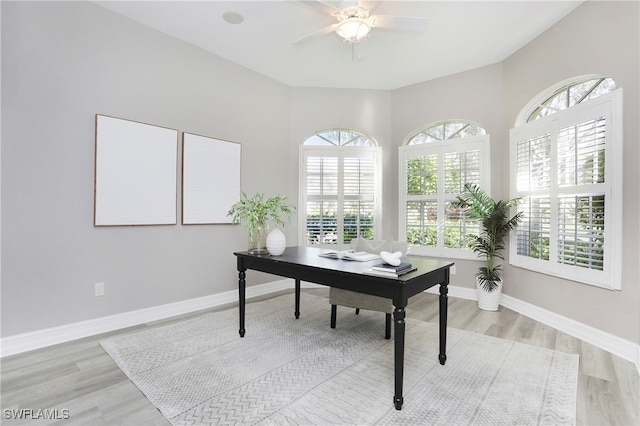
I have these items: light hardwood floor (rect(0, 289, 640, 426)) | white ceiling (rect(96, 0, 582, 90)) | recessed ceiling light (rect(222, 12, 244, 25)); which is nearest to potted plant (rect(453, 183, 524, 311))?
light hardwood floor (rect(0, 289, 640, 426))

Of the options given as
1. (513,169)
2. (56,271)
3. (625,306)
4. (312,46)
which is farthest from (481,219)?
(56,271)

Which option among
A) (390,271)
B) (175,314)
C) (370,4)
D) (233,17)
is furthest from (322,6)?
(175,314)

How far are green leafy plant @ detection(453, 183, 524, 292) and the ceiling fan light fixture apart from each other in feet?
7.51

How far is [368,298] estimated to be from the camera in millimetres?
2729

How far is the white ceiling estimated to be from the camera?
2953mm

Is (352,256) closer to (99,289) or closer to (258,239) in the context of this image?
(258,239)

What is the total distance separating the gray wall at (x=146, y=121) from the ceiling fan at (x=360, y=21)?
169 cm

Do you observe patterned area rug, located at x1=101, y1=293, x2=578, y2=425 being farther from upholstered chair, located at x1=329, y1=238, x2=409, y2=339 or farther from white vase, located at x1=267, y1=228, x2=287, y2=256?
white vase, located at x1=267, y1=228, x2=287, y2=256

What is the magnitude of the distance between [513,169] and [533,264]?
1.15 metres

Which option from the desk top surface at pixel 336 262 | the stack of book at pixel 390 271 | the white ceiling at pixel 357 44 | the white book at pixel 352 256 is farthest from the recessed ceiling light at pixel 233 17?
the stack of book at pixel 390 271

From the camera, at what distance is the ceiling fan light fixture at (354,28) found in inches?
105

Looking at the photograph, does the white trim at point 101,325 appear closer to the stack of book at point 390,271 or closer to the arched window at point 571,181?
the stack of book at point 390,271

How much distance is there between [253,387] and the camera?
2.05 meters

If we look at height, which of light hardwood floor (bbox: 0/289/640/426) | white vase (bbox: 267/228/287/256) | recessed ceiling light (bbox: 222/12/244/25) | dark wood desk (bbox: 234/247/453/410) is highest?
recessed ceiling light (bbox: 222/12/244/25)
